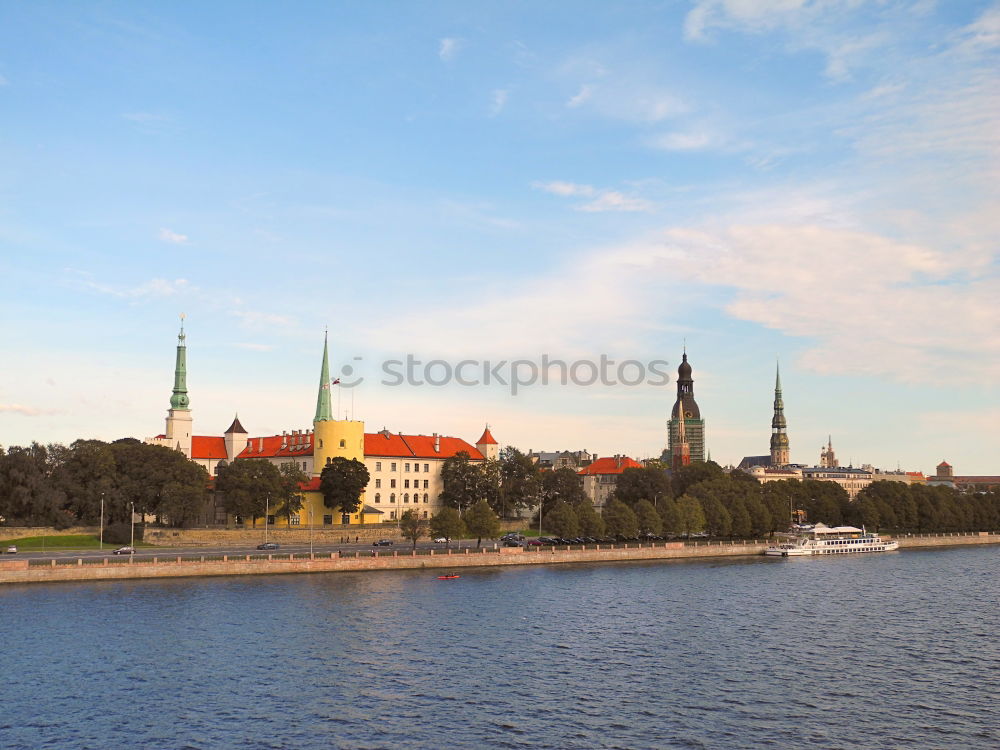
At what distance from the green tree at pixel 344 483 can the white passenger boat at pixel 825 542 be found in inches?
2509

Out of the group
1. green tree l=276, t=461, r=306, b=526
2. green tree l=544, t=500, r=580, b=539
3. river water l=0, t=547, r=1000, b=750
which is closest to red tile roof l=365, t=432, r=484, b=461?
green tree l=276, t=461, r=306, b=526

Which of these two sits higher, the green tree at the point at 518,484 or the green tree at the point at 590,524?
the green tree at the point at 518,484

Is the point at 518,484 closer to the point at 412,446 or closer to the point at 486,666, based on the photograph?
the point at 412,446

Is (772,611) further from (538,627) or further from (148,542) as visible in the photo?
(148,542)

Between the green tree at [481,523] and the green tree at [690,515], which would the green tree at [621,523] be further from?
the green tree at [481,523]

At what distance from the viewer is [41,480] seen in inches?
4483

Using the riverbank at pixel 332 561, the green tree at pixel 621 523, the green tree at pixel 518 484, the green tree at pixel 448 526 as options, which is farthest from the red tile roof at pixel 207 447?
the green tree at pixel 621 523

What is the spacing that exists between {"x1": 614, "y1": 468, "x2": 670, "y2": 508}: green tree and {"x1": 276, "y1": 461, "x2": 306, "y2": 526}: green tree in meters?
60.0

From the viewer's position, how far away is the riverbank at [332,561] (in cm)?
8631

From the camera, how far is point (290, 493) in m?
137

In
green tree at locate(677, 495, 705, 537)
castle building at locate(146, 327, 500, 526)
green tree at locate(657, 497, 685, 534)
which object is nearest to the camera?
green tree at locate(657, 497, 685, 534)

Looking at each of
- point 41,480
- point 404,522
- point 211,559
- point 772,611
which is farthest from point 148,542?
point 772,611

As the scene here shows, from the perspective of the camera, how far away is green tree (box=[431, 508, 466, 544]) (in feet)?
382

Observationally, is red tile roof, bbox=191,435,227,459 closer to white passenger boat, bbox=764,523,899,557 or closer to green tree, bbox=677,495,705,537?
green tree, bbox=677,495,705,537
